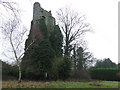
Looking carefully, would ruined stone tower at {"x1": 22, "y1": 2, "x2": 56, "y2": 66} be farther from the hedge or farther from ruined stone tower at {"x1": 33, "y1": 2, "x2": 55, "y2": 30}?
the hedge

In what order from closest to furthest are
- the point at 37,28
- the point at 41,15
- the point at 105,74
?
1. the point at 37,28
2. the point at 41,15
3. the point at 105,74

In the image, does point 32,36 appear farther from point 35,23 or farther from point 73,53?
point 73,53

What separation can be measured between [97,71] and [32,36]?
14.6 meters

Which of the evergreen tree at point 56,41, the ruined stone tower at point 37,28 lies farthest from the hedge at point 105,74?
the ruined stone tower at point 37,28

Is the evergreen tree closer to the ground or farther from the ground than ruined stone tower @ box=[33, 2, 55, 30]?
closer to the ground

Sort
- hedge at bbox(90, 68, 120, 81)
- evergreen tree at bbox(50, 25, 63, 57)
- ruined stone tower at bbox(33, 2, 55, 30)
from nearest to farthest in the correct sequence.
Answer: evergreen tree at bbox(50, 25, 63, 57), ruined stone tower at bbox(33, 2, 55, 30), hedge at bbox(90, 68, 120, 81)

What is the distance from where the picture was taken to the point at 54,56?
96.5 feet

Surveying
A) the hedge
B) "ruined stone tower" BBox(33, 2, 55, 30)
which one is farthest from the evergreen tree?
the hedge

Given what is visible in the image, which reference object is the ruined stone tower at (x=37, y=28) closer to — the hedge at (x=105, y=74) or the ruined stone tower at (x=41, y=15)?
the ruined stone tower at (x=41, y=15)

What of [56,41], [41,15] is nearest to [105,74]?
[56,41]

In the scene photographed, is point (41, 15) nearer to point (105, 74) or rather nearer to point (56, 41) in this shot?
point (56, 41)

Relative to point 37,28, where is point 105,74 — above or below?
below

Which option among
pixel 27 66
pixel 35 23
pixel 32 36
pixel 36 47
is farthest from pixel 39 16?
pixel 27 66

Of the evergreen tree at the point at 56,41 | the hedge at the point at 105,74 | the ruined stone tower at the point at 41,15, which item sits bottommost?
the hedge at the point at 105,74
